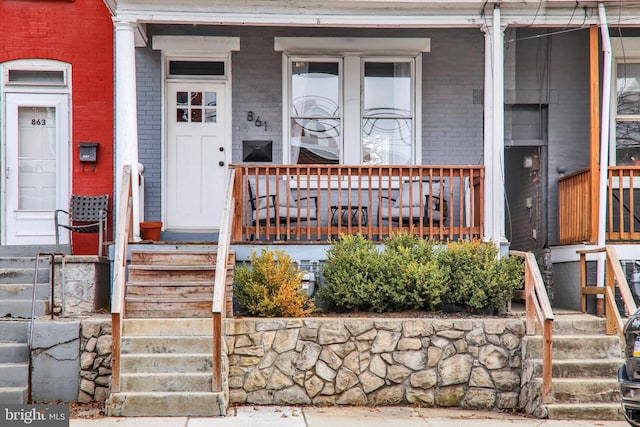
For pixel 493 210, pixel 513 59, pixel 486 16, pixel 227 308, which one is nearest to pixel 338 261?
pixel 227 308

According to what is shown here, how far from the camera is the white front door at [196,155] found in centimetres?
1051

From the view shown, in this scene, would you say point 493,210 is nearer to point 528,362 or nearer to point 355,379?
point 528,362

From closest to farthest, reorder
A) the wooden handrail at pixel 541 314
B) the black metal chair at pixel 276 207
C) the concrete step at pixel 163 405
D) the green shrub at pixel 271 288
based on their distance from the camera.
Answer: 1. the concrete step at pixel 163 405
2. the wooden handrail at pixel 541 314
3. the green shrub at pixel 271 288
4. the black metal chair at pixel 276 207

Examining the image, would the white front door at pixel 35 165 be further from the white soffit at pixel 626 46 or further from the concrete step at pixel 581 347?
the white soffit at pixel 626 46

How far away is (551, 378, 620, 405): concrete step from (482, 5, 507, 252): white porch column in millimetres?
2188

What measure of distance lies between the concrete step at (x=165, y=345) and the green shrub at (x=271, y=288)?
2.51 feet

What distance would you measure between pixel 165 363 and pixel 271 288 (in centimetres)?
143

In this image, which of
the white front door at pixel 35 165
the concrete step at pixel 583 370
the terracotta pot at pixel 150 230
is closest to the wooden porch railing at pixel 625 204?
the concrete step at pixel 583 370

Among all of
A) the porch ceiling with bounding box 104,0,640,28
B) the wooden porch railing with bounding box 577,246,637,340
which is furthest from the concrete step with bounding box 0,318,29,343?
the wooden porch railing with bounding box 577,246,637,340

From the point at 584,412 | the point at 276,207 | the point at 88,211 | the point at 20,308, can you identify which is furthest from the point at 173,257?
the point at 584,412

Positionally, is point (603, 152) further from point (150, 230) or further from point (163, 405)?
point (163, 405)

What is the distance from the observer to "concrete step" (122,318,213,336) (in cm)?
764

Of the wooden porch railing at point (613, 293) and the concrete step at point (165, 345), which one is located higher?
the wooden porch railing at point (613, 293)

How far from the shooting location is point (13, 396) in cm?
734
